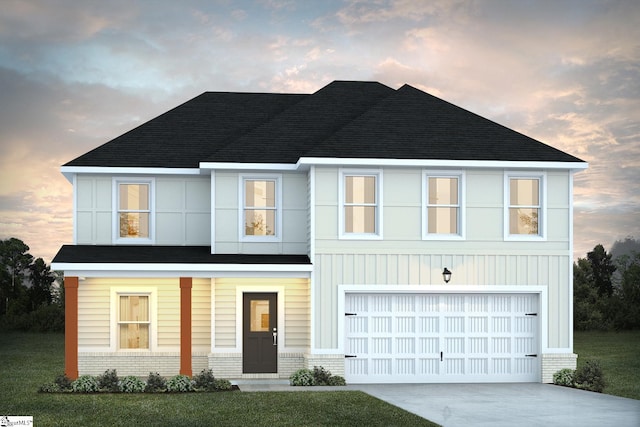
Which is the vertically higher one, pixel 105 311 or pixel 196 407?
pixel 105 311

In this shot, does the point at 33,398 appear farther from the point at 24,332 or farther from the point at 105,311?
the point at 24,332

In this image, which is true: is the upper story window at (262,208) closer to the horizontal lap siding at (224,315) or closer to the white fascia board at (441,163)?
the horizontal lap siding at (224,315)

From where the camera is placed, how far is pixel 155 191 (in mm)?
23156

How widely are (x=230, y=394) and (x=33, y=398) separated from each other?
4.25 meters

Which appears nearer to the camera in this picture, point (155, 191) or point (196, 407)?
point (196, 407)

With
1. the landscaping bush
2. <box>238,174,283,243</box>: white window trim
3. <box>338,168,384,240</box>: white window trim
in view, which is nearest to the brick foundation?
the landscaping bush

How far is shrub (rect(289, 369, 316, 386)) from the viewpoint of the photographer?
67.2 ft

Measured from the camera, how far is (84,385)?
64.6 ft

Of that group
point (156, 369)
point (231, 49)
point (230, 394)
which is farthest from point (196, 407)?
point (231, 49)

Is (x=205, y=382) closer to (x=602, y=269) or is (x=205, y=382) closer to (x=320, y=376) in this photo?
(x=320, y=376)

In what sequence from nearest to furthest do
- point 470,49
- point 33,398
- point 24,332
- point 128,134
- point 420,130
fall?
1. point 33,398
2. point 420,130
3. point 128,134
4. point 470,49
5. point 24,332

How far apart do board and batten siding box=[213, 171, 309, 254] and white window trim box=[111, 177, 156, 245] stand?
1975 mm

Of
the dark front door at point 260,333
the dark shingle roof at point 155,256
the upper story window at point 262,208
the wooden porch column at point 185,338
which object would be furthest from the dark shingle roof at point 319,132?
the dark front door at point 260,333

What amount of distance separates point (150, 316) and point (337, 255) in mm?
5299
